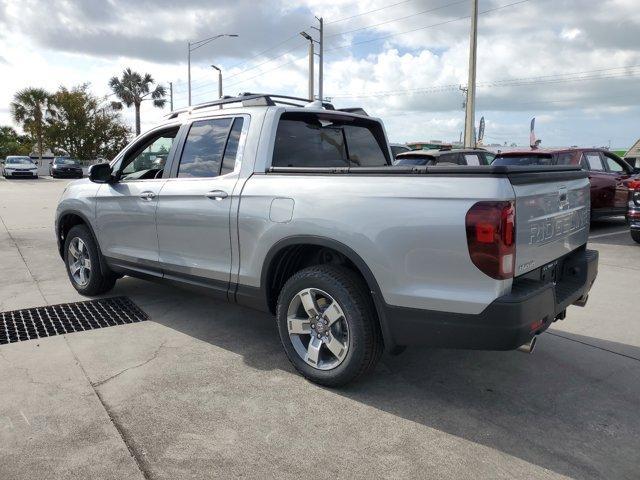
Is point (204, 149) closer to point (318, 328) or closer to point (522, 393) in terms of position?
point (318, 328)

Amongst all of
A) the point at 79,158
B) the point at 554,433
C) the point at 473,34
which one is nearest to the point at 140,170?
the point at 554,433

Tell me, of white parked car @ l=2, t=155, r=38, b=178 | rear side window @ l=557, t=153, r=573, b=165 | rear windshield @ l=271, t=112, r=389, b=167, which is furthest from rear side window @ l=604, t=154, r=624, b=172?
white parked car @ l=2, t=155, r=38, b=178

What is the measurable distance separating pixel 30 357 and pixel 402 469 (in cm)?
284

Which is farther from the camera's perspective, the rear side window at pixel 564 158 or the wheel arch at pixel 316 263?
the rear side window at pixel 564 158

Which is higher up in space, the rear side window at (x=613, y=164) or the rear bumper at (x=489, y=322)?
the rear side window at (x=613, y=164)

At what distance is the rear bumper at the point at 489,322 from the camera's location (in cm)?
266

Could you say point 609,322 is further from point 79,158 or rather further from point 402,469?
point 79,158

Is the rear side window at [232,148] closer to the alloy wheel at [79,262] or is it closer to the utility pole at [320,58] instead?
the alloy wheel at [79,262]

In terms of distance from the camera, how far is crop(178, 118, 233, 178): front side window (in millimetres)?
4074

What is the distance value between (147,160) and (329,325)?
2729 mm

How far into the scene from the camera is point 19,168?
106ft

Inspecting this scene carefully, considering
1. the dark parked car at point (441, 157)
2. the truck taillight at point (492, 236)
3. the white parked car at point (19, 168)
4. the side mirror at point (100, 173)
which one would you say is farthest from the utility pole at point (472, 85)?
the white parked car at point (19, 168)

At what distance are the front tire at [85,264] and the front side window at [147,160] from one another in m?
0.84

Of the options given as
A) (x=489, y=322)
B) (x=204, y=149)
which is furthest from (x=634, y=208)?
(x=204, y=149)
